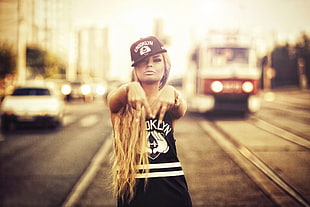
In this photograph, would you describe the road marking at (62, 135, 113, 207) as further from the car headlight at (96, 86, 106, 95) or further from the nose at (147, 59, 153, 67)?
the car headlight at (96, 86, 106, 95)

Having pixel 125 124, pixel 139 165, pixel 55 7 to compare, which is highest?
pixel 55 7

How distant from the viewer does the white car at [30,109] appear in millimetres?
11727

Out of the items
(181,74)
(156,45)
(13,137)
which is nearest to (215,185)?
(156,45)

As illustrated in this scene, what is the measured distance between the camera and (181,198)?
2088 mm

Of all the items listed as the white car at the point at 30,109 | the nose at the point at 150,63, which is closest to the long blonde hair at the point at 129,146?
the nose at the point at 150,63

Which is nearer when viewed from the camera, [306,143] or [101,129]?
[306,143]

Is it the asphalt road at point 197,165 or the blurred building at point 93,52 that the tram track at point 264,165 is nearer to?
the asphalt road at point 197,165

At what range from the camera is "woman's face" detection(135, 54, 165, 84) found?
2.03m

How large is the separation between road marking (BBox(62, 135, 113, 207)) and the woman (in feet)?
8.69

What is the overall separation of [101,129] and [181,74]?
32.9ft

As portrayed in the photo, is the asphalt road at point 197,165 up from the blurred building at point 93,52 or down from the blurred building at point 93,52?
down

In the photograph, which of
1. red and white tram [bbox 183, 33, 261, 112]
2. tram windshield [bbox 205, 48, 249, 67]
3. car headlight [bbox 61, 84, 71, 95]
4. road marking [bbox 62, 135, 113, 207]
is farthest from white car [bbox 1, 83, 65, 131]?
car headlight [bbox 61, 84, 71, 95]

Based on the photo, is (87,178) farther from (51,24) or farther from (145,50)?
(51,24)

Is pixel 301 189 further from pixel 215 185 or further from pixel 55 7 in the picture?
pixel 55 7
